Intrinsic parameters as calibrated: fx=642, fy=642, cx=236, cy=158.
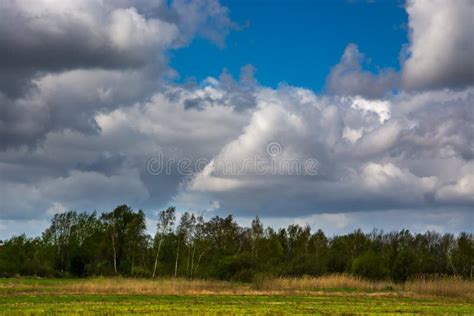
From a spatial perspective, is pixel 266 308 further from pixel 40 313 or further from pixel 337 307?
pixel 40 313

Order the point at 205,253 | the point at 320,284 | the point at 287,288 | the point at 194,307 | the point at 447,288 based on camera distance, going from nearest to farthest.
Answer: the point at 194,307 → the point at 447,288 → the point at 287,288 → the point at 320,284 → the point at 205,253

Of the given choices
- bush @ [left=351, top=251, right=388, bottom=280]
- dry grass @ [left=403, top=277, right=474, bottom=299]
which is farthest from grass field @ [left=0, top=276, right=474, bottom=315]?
bush @ [left=351, top=251, right=388, bottom=280]

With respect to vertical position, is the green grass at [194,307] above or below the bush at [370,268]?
below

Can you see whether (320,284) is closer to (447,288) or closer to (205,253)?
(447,288)

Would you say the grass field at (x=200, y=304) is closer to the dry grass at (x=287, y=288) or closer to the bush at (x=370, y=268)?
the dry grass at (x=287, y=288)

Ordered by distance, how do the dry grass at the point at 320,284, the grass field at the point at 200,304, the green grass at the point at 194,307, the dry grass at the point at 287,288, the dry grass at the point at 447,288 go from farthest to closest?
the dry grass at the point at 320,284, the dry grass at the point at 447,288, the dry grass at the point at 287,288, the grass field at the point at 200,304, the green grass at the point at 194,307

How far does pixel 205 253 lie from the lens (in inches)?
5271

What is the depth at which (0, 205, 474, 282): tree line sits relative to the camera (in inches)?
3959

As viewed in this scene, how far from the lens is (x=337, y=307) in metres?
46.1

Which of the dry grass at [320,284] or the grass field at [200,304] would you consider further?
the dry grass at [320,284]

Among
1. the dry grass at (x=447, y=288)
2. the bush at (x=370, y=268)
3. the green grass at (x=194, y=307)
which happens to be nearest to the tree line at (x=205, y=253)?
the bush at (x=370, y=268)

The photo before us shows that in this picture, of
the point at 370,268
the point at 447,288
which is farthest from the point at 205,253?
the point at 447,288

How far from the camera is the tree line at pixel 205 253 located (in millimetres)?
100562

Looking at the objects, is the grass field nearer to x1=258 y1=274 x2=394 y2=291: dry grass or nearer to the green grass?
the green grass
